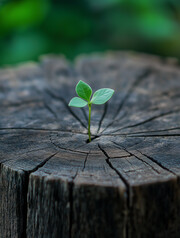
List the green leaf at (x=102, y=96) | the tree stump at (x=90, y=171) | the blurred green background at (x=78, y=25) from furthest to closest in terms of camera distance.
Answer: the blurred green background at (x=78, y=25), the green leaf at (x=102, y=96), the tree stump at (x=90, y=171)

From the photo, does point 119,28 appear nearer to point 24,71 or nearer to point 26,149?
point 24,71

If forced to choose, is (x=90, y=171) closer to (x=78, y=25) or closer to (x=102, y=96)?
(x=102, y=96)

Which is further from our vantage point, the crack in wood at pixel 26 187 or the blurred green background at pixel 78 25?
the blurred green background at pixel 78 25

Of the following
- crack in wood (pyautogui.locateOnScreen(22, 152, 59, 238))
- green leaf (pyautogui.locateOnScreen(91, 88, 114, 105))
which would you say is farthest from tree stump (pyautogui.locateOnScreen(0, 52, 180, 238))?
green leaf (pyautogui.locateOnScreen(91, 88, 114, 105))

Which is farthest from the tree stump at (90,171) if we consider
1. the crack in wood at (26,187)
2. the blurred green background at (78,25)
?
the blurred green background at (78,25)

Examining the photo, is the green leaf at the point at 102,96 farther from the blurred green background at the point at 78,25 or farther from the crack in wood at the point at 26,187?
the blurred green background at the point at 78,25

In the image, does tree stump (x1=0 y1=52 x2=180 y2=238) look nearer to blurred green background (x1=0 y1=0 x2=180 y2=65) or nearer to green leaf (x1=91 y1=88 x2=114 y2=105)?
green leaf (x1=91 y1=88 x2=114 y2=105)
